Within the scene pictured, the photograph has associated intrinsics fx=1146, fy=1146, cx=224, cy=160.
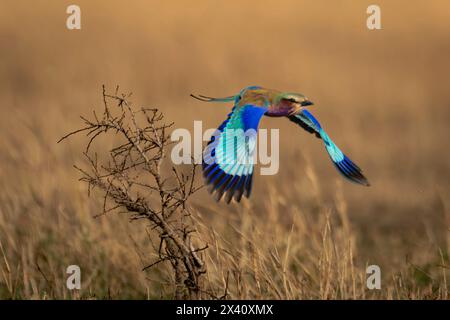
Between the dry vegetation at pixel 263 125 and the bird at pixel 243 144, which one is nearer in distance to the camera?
the bird at pixel 243 144

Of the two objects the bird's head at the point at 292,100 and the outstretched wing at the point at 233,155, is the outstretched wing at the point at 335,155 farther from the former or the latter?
the outstretched wing at the point at 233,155

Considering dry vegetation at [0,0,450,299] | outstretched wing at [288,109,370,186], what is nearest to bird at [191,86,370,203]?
outstretched wing at [288,109,370,186]

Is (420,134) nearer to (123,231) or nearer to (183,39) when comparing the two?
→ (183,39)

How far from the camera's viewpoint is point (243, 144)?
186 inches

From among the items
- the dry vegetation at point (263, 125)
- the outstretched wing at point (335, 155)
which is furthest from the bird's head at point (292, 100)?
the dry vegetation at point (263, 125)

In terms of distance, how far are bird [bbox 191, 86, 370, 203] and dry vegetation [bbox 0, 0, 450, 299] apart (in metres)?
0.49

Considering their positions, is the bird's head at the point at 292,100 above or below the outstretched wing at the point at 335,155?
above

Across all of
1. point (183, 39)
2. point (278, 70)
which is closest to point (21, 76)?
point (183, 39)

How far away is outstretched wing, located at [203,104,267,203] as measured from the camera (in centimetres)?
446

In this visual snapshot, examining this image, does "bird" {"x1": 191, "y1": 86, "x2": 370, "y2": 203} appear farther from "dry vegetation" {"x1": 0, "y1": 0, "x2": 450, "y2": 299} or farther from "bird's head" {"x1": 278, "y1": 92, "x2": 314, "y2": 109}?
"dry vegetation" {"x1": 0, "y1": 0, "x2": 450, "y2": 299}

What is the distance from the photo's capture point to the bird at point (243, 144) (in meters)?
4.46

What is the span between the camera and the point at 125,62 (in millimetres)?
14297

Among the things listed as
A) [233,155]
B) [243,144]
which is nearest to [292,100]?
[243,144]

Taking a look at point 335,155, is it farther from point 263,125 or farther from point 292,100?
point 263,125
